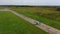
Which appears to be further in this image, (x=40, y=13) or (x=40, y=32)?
(x=40, y=13)

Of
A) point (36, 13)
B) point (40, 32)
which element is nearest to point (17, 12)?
point (36, 13)

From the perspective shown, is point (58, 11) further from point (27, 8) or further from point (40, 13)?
point (27, 8)

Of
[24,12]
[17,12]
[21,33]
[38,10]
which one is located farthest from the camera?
[17,12]

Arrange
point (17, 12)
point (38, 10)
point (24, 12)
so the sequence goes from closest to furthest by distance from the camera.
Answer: point (38, 10), point (24, 12), point (17, 12)

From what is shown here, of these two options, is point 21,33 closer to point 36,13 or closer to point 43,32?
point 43,32

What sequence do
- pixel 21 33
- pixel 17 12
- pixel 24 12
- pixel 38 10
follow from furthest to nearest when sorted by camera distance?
pixel 17 12 → pixel 24 12 → pixel 38 10 → pixel 21 33

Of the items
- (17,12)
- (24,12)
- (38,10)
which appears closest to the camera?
(38,10)

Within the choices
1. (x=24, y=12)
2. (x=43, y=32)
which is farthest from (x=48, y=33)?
(x=24, y=12)

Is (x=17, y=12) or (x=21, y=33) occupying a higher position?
(x=21, y=33)

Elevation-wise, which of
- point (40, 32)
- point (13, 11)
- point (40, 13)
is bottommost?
point (13, 11)
